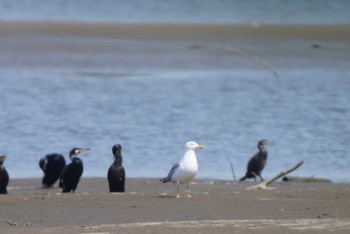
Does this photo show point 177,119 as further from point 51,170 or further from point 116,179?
point 116,179

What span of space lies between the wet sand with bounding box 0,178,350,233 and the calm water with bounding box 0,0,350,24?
25291 mm

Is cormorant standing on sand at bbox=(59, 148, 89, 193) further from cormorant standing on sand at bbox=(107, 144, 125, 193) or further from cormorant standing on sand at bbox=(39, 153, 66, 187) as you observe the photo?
cormorant standing on sand at bbox=(39, 153, 66, 187)

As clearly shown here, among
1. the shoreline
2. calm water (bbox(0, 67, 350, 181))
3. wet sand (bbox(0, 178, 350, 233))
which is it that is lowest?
wet sand (bbox(0, 178, 350, 233))

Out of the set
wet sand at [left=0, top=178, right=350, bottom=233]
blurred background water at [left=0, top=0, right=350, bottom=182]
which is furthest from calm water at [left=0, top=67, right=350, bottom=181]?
wet sand at [left=0, top=178, right=350, bottom=233]

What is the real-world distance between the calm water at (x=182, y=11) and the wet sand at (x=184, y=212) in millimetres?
25291

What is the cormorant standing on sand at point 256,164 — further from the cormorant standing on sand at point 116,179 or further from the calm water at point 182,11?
the calm water at point 182,11

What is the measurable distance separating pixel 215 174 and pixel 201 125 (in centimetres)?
394

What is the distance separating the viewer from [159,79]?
25.6 meters

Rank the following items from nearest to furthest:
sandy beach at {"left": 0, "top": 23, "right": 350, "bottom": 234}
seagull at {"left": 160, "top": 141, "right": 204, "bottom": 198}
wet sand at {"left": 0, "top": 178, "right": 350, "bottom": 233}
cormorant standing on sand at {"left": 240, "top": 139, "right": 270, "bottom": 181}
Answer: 1. wet sand at {"left": 0, "top": 178, "right": 350, "bottom": 233}
2. sandy beach at {"left": 0, "top": 23, "right": 350, "bottom": 234}
3. seagull at {"left": 160, "top": 141, "right": 204, "bottom": 198}
4. cormorant standing on sand at {"left": 240, "top": 139, "right": 270, "bottom": 181}

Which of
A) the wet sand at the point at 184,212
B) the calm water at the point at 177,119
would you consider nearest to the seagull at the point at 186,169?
the wet sand at the point at 184,212

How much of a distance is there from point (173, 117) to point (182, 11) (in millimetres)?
20722

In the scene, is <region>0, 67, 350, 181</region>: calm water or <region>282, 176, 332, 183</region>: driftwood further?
<region>0, 67, 350, 181</region>: calm water

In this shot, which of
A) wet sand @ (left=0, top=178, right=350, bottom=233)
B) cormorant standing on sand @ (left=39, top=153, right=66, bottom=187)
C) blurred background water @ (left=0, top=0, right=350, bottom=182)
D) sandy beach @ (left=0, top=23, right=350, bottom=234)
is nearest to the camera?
wet sand @ (left=0, top=178, right=350, bottom=233)

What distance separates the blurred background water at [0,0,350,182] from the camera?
16891mm
